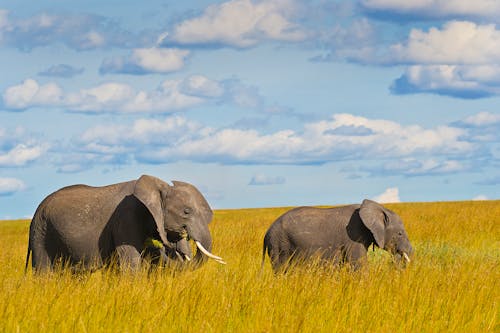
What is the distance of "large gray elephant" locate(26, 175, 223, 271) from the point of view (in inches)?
371

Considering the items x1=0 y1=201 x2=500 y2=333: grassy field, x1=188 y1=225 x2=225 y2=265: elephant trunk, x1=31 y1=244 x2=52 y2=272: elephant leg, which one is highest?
x1=188 y1=225 x2=225 y2=265: elephant trunk

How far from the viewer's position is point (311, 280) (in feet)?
26.9

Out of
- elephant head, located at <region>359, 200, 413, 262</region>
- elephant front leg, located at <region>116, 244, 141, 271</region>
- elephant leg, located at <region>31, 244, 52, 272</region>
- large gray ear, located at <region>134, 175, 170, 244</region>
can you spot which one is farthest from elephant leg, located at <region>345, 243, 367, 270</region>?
elephant leg, located at <region>31, 244, 52, 272</region>

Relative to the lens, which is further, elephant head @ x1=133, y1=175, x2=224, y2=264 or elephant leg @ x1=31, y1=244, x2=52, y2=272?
elephant leg @ x1=31, y1=244, x2=52, y2=272

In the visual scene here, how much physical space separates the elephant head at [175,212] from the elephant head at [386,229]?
2903mm

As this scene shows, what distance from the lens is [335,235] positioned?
1129cm

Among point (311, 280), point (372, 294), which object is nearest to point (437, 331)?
point (372, 294)

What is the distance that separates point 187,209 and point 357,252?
3.25 m

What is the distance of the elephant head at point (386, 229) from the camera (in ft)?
36.5

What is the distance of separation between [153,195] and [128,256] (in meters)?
0.90

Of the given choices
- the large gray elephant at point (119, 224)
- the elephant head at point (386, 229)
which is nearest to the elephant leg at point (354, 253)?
the elephant head at point (386, 229)

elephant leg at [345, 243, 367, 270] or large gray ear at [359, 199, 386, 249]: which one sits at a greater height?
large gray ear at [359, 199, 386, 249]

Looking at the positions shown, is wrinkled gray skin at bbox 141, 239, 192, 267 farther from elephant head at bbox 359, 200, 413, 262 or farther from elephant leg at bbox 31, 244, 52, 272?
elephant head at bbox 359, 200, 413, 262

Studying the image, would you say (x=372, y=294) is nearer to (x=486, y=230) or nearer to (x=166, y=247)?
(x=166, y=247)
